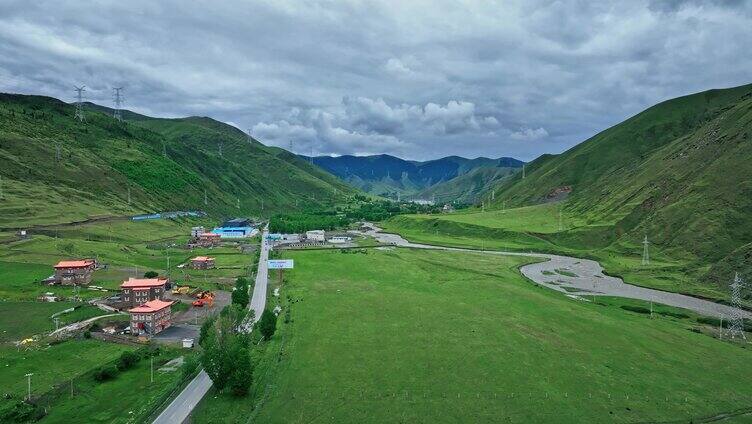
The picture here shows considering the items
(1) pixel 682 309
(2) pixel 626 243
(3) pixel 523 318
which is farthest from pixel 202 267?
(2) pixel 626 243

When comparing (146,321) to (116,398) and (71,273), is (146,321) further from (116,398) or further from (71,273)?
(71,273)

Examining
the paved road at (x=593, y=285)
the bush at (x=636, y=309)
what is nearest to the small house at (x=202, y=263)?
the paved road at (x=593, y=285)

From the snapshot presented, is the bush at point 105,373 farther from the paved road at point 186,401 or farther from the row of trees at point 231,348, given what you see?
the row of trees at point 231,348

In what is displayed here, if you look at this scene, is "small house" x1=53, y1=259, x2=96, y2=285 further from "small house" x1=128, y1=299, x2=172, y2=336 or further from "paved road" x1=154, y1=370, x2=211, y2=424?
"paved road" x1=154, y1=370, x2=211, y2=424

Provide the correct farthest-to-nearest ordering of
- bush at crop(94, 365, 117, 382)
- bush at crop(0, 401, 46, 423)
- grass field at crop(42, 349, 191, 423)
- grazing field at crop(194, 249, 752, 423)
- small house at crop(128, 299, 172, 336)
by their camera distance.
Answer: small house at crop(128, 299, 172, 336)
bush at crop(94, 365, 117, 382)
grazing field at crop(194, 249, 752, 423)
grass field at crop(42, 349, 191, 423)
bush at crop(0, 401, 46, 423)

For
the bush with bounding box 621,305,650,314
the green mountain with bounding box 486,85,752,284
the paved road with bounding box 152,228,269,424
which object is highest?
the green mountain with bounding box 486,85,752,284

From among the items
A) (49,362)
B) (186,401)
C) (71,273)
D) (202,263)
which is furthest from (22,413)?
(202,263)

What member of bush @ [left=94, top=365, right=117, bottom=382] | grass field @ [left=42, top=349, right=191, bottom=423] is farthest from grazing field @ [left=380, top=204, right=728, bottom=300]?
bush @ [left=94, top=365, right=117, bottom=382]
